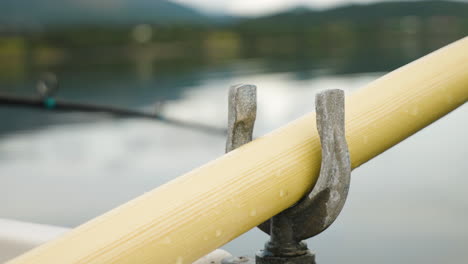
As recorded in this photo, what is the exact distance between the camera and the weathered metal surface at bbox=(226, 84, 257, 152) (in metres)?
1.68

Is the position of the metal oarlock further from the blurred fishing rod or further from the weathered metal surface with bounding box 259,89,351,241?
the blurred fishing rod

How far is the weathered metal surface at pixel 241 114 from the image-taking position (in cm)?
168

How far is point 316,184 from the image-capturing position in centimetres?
167

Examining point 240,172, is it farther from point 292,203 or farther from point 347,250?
point 347,250

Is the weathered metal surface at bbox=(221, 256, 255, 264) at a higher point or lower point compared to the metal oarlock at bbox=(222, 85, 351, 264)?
lower

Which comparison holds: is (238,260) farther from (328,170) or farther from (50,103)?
(50,103)

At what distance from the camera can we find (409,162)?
452 inches

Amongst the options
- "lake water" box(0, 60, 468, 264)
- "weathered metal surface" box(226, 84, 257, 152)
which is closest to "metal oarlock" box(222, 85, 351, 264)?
"weathered metal surface" box(226, 84, 257, 152)

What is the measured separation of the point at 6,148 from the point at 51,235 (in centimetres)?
1340

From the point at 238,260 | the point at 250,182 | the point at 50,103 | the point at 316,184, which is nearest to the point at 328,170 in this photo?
the point at 316,184

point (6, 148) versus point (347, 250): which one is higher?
point (6, 148)

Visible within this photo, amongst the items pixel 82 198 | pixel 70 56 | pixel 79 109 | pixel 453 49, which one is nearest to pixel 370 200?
pixel 82 198

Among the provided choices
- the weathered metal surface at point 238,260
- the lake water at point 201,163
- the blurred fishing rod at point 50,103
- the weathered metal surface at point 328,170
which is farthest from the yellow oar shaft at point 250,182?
the blurred fishing rod at point 50,103

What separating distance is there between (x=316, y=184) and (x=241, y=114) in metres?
0.24
